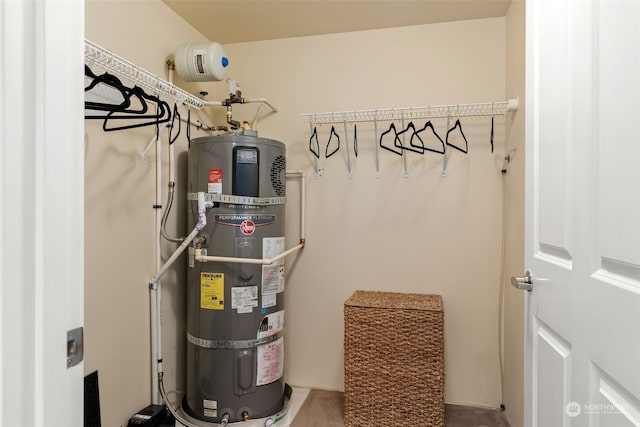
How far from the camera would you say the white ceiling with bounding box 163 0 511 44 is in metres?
2.20

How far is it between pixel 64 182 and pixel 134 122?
1591 mm

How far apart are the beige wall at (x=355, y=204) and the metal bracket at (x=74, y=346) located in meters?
1.37

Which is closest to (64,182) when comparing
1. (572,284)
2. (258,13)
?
(572,284)

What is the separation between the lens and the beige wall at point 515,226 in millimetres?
1939

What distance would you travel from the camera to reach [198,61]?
216 cm

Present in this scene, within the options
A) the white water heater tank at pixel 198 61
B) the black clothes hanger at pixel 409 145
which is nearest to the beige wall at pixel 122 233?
the white water heater tank at pixel 198 61

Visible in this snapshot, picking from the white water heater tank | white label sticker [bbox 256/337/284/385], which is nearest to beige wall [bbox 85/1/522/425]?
the white water heater tank

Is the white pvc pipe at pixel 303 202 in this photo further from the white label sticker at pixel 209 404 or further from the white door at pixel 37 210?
the white door at pixel 37 210

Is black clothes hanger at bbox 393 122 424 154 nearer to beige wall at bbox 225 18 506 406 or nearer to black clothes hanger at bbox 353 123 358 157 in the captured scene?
beige wall at bbox 225 18 506 406

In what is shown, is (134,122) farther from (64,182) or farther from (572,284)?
(572,284)

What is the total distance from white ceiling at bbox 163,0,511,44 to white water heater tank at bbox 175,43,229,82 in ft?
0.88

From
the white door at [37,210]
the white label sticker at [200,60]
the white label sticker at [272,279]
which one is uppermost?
the white label sticker at [200,60]

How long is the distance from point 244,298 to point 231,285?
0.33 feet

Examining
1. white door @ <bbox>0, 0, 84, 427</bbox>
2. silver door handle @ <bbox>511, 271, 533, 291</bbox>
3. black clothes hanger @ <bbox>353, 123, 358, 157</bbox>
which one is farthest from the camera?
black clothes hanger @ <bbox>353, 123, 358, 157</bbox>
